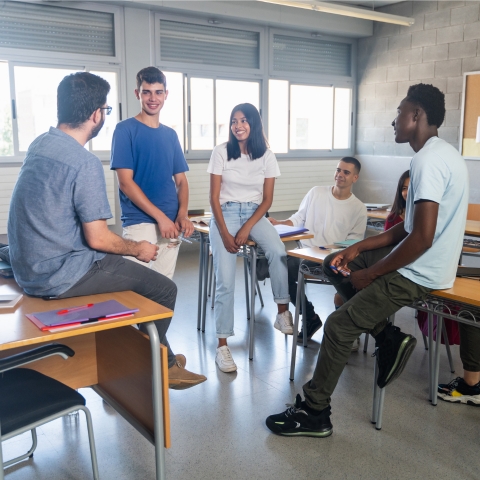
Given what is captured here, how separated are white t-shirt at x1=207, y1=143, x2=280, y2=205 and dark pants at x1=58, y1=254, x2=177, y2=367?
111 cm

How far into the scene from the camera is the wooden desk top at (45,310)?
59.5 inches

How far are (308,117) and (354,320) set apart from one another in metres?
5.58

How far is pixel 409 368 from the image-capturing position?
301 cm

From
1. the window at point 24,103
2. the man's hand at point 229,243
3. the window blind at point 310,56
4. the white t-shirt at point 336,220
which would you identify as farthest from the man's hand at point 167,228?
the window blind at point 310,56

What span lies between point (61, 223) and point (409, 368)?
208 cm

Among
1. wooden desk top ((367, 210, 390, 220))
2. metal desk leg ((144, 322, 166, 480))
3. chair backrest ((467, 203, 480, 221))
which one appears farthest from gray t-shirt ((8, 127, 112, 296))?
chair backrest ((467, 203, 480, 221))

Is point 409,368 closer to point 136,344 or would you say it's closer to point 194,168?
point 136,344

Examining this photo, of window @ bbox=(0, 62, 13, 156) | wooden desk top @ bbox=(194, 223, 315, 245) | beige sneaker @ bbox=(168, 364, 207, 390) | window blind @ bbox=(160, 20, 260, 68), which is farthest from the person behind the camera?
window blind @ bbox=(160, 20, 260, 68)

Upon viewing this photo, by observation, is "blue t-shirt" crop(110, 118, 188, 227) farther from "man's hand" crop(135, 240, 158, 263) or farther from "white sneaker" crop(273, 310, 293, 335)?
"white sneaker" crop(273, 310, 293, 335)

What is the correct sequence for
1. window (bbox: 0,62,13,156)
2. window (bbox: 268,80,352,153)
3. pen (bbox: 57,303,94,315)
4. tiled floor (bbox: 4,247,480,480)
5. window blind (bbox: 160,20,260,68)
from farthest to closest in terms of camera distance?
1. window (bbox: 268,80,352,153)
2. window blind (bbox: 160,20,260,68)
3. window (bbox: 0,62,13,156)
4. tiled floor (bbox: 4,247,480,480)
5. pen (bbox: 57,303,94,315)

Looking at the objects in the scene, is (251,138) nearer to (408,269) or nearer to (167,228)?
(167,228)

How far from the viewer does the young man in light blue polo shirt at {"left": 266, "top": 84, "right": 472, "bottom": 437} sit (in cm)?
207

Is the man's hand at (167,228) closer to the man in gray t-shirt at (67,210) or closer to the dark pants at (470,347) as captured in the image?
the man in gray t-shirt at (67,210)

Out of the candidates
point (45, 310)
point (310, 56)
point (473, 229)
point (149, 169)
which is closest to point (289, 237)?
point (149, 169)
